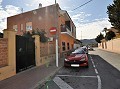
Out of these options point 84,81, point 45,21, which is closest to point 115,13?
point 45,21

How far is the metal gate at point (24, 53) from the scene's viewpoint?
30.9 feet

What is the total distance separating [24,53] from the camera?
10281 mm

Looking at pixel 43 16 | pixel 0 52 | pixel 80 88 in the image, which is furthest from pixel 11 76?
pixel 43 16

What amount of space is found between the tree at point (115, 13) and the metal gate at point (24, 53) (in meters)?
A: 23.1

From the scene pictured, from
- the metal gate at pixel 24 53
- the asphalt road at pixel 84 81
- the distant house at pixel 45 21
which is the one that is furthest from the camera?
the distant house at pixel 45 21

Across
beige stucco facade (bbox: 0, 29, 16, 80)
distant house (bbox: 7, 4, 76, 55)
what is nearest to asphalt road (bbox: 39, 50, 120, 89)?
beige stucco facade (bbox: 0, 29, 16, 80)

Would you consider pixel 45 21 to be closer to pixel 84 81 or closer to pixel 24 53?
pixel 24 53

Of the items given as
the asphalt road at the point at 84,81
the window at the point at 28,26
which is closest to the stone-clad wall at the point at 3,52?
the asphalt road at the point at 84,81

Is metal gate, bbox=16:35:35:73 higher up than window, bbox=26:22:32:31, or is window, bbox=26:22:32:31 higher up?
window, bbox=26:22:32:31

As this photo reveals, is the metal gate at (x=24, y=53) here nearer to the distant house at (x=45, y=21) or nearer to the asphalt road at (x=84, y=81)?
the asphalt road at (x=84, y=81)

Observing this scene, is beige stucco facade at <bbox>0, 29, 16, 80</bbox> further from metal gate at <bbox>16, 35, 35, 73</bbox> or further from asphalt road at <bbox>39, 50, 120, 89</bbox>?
asphalt road at <bbox>39, 50, 120, 89</bbox>

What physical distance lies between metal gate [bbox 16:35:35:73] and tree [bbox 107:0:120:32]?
75.6 feet

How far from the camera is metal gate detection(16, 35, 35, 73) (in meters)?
9.42

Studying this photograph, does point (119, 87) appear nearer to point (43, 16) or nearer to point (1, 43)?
point (1, 43)
